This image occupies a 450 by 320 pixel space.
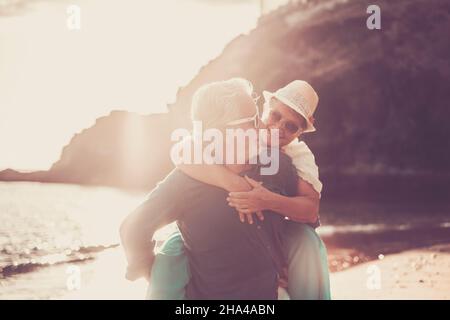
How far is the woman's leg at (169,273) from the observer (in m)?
2.65

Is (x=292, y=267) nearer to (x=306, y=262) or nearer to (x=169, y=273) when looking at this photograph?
(x=306, y=262)

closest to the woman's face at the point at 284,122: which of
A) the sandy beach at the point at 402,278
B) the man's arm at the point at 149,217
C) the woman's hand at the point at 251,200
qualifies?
the woman's hand at the point at 251,200

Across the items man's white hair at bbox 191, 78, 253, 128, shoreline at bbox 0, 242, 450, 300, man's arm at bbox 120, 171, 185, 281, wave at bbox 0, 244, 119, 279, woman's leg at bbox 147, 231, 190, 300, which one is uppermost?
man's white hair at bbox 191, 78, 253, 128

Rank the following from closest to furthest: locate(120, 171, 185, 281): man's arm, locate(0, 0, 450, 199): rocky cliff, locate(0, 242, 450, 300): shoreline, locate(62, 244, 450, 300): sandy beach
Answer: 1. locate(120, 171, 185, 281): man's arm
2. locate(62, 244, 450, 300): sandy beach
3. locate(0, 242, 450, 300): shoreline
4. locate(0, 0, 450, 199): rocky cliff

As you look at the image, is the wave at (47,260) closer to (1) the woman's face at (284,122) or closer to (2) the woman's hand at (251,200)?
(1) the woman's face at (284,122)

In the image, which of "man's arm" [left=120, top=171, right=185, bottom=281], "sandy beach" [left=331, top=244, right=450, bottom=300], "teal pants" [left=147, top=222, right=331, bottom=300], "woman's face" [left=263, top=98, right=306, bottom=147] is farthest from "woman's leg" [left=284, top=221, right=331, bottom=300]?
"sandy beach" [left=331, top=244, right=450, bottom=300]

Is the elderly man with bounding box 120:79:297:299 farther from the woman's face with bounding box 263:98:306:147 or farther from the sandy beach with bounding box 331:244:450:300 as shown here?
the sandy beach with bounding box 331:244:450:300

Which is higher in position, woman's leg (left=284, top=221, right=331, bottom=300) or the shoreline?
woman's leg (left=284, top=221, right=331, bottom=300)

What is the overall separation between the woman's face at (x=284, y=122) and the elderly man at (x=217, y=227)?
0.20 metres

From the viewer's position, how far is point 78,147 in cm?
9825

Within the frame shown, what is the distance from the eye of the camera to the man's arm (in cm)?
247
